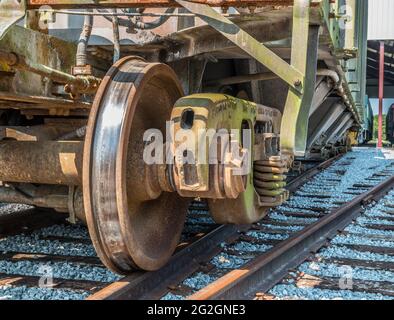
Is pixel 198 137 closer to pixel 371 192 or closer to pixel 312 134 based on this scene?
pixel 371 192

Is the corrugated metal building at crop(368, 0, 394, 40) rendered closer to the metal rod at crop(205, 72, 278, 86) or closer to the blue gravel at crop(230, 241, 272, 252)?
the metal rod at crop(205, 72, 278, 86)

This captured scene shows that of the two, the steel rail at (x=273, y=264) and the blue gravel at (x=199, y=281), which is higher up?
the steel rail at (x=273, y=264)

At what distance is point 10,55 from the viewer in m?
2.36

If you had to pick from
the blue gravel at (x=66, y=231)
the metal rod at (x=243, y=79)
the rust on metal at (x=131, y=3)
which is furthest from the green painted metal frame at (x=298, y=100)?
the blue gravel at (x=66, y=231)

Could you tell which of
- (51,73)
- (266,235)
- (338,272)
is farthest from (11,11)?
(266,235)

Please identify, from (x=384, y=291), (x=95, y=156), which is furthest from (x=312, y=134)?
(x=95, y=156)

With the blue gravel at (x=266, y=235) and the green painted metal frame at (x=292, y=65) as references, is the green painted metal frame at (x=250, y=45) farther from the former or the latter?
the blue gravel at (x=266, y=235)

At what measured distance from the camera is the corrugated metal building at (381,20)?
77.8 ft

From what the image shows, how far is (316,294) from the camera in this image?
9.48 feet

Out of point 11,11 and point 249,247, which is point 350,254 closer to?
point 249,247

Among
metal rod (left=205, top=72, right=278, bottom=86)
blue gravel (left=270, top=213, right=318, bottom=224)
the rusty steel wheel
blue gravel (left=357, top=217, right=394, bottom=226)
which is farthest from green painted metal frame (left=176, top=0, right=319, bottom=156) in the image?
blue gravel (left=357, top=217, right=394, bottom=226)

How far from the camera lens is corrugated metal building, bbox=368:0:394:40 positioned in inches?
933

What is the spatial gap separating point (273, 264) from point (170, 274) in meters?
0.63

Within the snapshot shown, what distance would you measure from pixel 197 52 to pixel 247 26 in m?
0.38
